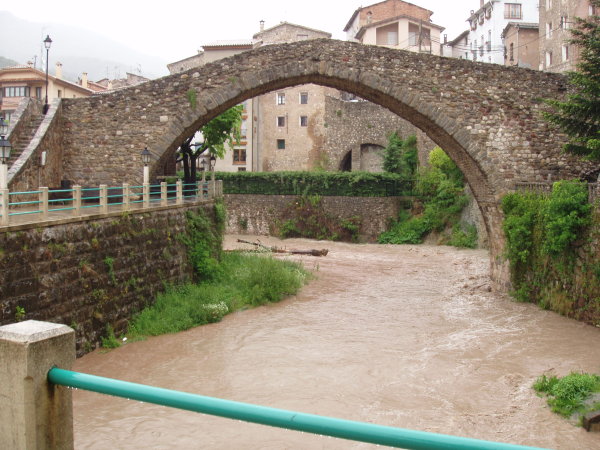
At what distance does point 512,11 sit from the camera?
41.8 metres

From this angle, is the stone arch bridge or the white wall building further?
the white wall building

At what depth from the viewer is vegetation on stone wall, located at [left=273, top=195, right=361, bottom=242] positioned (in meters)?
30.0

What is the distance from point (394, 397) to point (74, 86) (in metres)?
33.4

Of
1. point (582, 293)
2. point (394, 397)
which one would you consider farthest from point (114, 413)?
point (582, 293)

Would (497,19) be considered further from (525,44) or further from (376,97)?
(376,97)

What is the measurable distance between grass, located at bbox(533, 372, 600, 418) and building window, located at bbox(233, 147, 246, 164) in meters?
32.1

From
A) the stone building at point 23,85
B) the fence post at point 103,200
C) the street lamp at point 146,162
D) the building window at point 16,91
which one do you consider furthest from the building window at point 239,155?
the fence post at point 103,200

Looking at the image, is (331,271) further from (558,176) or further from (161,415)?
(161,415)

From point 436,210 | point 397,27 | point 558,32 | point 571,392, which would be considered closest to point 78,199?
point 571,392

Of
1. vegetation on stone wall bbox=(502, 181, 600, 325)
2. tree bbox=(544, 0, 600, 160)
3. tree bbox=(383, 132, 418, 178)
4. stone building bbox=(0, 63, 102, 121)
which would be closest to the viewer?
vegetation on stone wall bbox=(502, 181, 600, 325)

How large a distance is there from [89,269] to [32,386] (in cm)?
878

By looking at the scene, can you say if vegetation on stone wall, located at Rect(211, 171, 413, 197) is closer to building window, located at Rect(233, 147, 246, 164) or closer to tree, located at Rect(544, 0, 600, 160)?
building window, located at Rect(233, 147, 246, 164)

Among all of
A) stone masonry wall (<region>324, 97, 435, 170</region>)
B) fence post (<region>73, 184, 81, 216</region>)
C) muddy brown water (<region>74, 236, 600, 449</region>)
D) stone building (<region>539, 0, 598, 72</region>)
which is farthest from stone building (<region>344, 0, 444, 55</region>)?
fence post (<region>73, 184, 81, 216</region>)

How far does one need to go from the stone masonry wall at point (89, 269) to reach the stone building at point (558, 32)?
21424 millimetres
